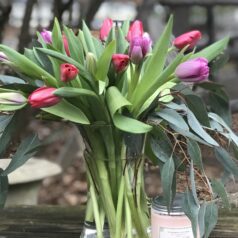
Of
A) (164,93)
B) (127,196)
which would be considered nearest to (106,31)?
(164,93)

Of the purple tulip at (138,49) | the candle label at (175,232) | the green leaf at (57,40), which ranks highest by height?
the green leaf at (57,40)

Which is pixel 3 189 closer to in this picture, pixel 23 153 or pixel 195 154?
pixel 23 153

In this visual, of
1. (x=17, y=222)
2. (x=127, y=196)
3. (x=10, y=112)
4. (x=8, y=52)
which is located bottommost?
(x=17, y=222)

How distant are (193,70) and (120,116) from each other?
0.16 meters

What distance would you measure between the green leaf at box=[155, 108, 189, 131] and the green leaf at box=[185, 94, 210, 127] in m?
0.05

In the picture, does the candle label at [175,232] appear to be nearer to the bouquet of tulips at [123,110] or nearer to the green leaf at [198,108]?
the bouquet of tulips at [123,110]

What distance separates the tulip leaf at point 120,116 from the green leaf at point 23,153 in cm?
19

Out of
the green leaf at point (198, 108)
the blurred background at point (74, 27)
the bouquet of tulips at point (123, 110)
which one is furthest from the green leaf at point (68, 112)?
the blurred background at point (74, 27)

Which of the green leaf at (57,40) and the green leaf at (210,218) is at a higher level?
the green leaf at (57,40)

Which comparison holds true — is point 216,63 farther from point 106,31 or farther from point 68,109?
point 68,109

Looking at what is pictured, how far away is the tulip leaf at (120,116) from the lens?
3.45 feet

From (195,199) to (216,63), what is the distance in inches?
21.9

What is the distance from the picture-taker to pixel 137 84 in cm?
113

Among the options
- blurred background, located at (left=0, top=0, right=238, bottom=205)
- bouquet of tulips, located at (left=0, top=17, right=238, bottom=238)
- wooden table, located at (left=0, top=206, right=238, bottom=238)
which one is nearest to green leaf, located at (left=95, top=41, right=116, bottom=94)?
bouquet of tulips, located at (left=0, top=17, right=238, bottom=238)
